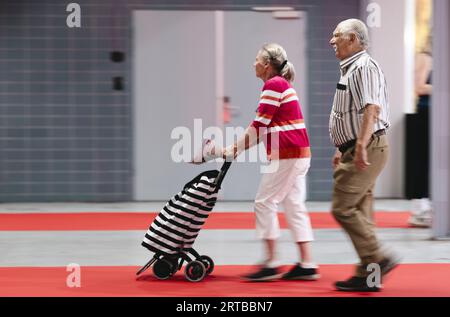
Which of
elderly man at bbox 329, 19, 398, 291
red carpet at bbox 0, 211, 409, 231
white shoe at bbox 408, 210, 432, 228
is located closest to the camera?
elderly man at bbox 329, 19, 398, 291

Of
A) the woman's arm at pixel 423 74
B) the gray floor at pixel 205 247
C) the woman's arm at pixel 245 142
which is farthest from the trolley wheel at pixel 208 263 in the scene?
the woman's arm at pixel 423 74

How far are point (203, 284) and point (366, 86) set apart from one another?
5.70 feet

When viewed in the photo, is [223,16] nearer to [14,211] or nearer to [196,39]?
[196,39]

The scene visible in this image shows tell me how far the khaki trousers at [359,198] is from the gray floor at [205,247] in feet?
4.22

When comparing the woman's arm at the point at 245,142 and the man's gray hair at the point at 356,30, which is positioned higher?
the man's gray hair at the point at 356,30

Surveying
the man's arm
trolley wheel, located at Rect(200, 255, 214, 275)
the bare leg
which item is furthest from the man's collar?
trolley wheel, located at Rect(200, 255, 214, 275)

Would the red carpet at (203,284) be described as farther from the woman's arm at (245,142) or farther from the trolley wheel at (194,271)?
the woman's arm at (245,142)

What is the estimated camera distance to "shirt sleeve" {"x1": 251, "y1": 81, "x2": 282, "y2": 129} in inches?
239

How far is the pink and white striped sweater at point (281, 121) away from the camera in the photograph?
6.08 meters

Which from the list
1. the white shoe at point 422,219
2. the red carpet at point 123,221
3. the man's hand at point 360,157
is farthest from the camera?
the red carpet at point 123,221

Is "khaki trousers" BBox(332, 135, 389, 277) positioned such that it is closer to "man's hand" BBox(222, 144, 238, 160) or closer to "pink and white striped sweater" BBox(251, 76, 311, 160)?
"pink and white striped sweater" BBox(251, 76, 311, 160)

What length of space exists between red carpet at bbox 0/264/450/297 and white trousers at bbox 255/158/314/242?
358mm

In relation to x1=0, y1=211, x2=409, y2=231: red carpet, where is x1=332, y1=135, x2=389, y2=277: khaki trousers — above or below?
above

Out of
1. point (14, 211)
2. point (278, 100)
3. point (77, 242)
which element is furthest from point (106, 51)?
point (278, 100)
